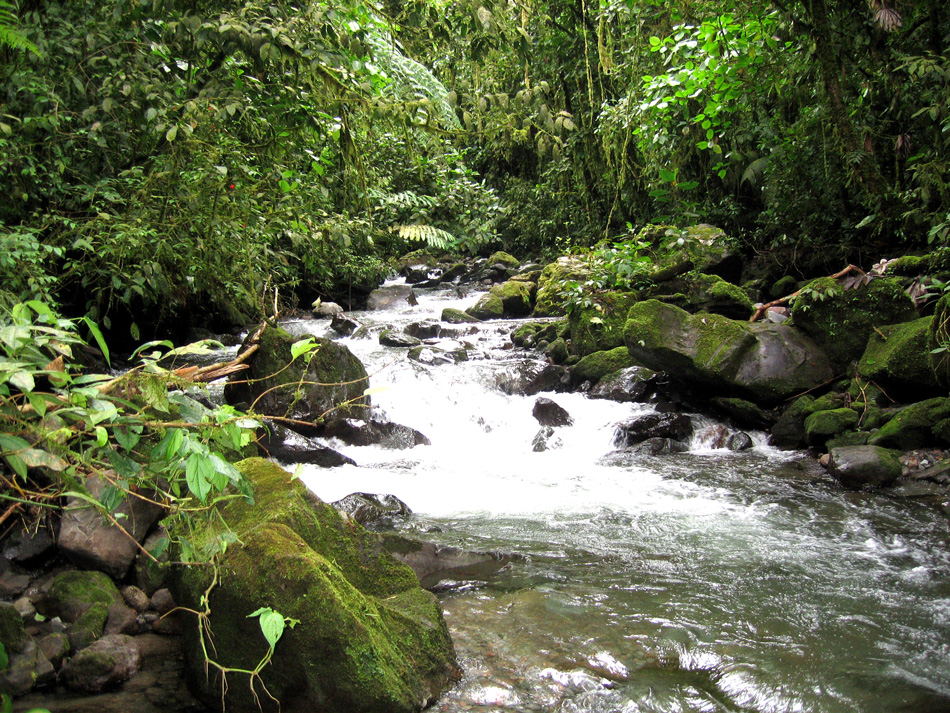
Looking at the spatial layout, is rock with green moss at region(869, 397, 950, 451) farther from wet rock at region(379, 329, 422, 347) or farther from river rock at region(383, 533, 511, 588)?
wet rock at region(379, 329, 422, 347)

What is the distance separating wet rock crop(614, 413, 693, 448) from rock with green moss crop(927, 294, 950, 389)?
93.3 inches

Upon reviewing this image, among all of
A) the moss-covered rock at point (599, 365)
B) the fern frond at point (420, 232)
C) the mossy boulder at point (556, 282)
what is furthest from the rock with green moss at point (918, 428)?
the fern frond at point (420, 232)

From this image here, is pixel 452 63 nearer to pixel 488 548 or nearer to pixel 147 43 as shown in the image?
pixel 147 43

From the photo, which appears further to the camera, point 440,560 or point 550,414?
point 550,414

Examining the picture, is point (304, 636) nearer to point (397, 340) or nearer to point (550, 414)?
point (550, 414)

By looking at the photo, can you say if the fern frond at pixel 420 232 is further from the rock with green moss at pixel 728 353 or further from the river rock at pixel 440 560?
the river rock at pixel 440 560

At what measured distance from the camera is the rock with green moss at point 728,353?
281 inches

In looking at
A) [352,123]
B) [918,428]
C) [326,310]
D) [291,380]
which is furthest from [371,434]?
[326,310]

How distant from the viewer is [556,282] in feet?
39.3

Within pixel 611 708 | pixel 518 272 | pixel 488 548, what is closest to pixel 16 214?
pixel 488 548

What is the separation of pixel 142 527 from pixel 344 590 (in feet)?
5.02

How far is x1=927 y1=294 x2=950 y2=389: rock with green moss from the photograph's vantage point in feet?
17.5

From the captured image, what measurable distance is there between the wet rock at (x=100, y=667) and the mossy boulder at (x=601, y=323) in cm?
747

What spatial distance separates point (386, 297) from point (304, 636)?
12624 mm
